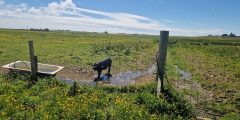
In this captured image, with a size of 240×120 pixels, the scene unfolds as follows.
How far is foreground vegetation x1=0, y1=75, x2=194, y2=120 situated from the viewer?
805 centimetres

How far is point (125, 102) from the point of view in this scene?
898 cm

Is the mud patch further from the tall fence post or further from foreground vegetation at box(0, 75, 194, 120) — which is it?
the tall fence post

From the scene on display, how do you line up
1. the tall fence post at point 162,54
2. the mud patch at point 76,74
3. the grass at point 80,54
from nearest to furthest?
the tall fence post at point 162,54, the mud patch at point 76,74, the grass at point 80,54

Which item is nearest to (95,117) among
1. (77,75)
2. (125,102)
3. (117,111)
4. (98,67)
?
(117,111)

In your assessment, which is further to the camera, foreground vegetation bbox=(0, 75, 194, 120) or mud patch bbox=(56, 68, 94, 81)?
mud patch bbox=(56, 68, 94, 81)

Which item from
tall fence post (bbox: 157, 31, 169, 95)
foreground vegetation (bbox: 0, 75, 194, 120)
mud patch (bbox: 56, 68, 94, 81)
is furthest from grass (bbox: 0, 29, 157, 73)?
tall fence post (bbox: 157, 31, 169, 95)

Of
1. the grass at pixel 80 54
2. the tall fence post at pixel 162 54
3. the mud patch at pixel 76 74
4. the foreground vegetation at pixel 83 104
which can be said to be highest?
the tall fence post at pixel 162 54

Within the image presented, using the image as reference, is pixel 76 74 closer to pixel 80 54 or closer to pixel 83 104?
pixel 83 104

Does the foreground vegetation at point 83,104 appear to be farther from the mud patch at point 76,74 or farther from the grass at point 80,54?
the grass at point 80,54

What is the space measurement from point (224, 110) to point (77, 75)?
986cm

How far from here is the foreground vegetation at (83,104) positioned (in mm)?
8055

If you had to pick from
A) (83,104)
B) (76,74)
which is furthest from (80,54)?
(83,104)

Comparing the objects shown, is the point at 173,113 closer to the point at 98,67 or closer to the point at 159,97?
the point at 159,97

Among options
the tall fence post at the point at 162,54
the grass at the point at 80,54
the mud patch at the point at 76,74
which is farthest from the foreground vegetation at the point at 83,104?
the grass at the point at 80,54
